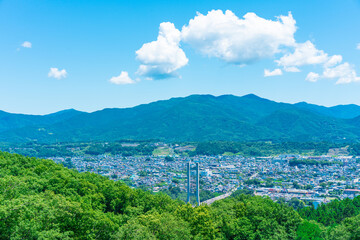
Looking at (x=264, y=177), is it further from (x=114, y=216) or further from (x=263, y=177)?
(x=114, y=216)

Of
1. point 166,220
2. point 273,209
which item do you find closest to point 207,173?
point 273,209

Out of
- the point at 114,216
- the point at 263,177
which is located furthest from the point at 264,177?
the point at 114,216

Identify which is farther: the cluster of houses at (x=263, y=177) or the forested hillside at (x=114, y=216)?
the cluster of houses at (x=263, y=177)

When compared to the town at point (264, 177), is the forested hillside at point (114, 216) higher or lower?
higher

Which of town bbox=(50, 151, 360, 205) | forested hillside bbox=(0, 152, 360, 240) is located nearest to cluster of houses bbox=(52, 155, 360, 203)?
town bbox=(50, 151, 360, 205)

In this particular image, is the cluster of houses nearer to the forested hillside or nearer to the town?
the town

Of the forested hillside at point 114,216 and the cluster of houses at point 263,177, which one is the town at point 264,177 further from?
the forested hillside at point 114,216

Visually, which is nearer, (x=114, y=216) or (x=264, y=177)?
(x=114, y=216)

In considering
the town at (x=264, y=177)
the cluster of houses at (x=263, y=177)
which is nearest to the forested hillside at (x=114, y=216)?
the town at (x=264, y=177)
